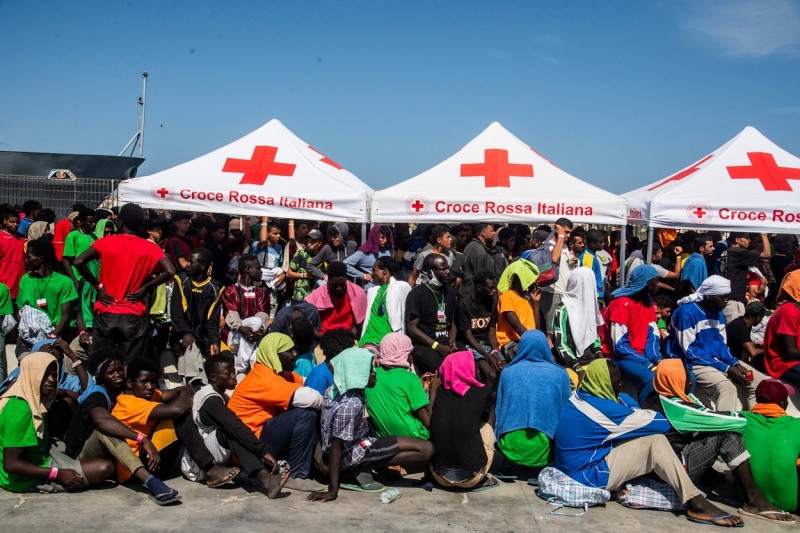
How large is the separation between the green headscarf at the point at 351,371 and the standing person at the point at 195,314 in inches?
74.6

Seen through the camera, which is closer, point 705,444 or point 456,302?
point 705,444

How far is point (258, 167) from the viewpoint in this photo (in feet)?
27.0

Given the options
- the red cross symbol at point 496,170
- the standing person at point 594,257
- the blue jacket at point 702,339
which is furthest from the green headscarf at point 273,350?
the standing person at point 594,257

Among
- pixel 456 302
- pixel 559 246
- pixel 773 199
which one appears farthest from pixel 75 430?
pixel 773 199

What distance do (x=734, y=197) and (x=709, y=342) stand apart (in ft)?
7.78

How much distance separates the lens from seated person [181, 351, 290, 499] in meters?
4.70

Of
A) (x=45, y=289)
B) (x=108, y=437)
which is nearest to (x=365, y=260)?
(x=45, y=289)

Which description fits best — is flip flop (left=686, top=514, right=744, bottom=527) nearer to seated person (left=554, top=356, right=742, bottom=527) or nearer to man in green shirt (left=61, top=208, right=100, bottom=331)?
seated person (left=554, top=356, right=742, bottom=527)

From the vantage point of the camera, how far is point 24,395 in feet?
15.0

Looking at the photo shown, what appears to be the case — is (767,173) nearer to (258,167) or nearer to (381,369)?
(381,369)

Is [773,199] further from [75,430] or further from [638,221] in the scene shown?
[75,430]

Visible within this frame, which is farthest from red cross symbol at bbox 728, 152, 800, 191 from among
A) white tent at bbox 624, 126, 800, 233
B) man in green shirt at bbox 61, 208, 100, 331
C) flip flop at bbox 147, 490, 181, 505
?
man in green shirt at bbox 61, 208, 100, 331

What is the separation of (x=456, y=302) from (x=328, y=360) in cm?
135

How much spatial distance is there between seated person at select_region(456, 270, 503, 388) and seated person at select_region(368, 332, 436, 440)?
A: 1.06 metres
